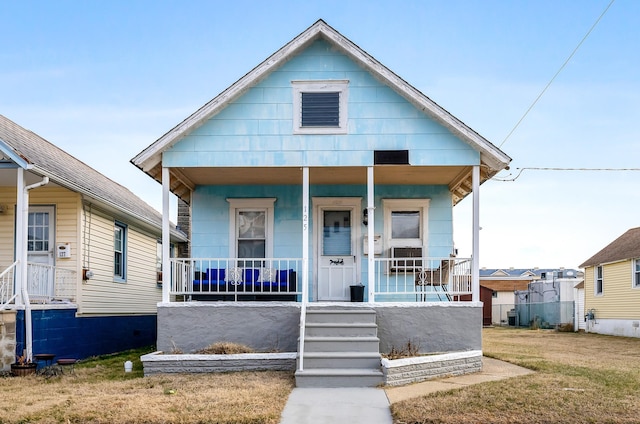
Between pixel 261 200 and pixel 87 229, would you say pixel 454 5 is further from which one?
pixel 87 229

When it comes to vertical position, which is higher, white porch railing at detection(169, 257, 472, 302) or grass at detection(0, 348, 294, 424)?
white porch railing at detection(169, 257, 472, 302)

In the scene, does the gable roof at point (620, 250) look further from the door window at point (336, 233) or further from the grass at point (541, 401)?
the grass at point (541, 401)

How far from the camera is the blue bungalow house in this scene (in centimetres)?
1278

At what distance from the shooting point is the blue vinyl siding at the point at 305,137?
1330cm

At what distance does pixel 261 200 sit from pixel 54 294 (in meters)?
4.86

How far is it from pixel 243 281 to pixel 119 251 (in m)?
5.82

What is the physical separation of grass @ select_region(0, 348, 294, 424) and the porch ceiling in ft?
14.0

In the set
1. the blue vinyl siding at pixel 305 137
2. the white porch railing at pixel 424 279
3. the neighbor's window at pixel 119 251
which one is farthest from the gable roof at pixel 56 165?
the white porch railing at pixel 424 279

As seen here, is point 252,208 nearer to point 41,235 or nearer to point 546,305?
point 41,235

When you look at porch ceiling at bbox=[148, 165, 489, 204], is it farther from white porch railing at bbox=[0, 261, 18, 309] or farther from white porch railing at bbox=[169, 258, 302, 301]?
white porch railing at bbox=[0, 261, 18, 309]

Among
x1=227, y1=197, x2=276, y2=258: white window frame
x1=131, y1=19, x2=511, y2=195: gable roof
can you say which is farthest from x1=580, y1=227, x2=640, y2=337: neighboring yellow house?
x1=227, y1=197, x2=276, y2=258: white window frame

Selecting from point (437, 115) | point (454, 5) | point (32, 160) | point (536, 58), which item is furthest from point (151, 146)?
point (536, 58)

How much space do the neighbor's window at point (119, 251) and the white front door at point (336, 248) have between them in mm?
5982

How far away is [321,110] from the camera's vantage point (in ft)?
44.3
